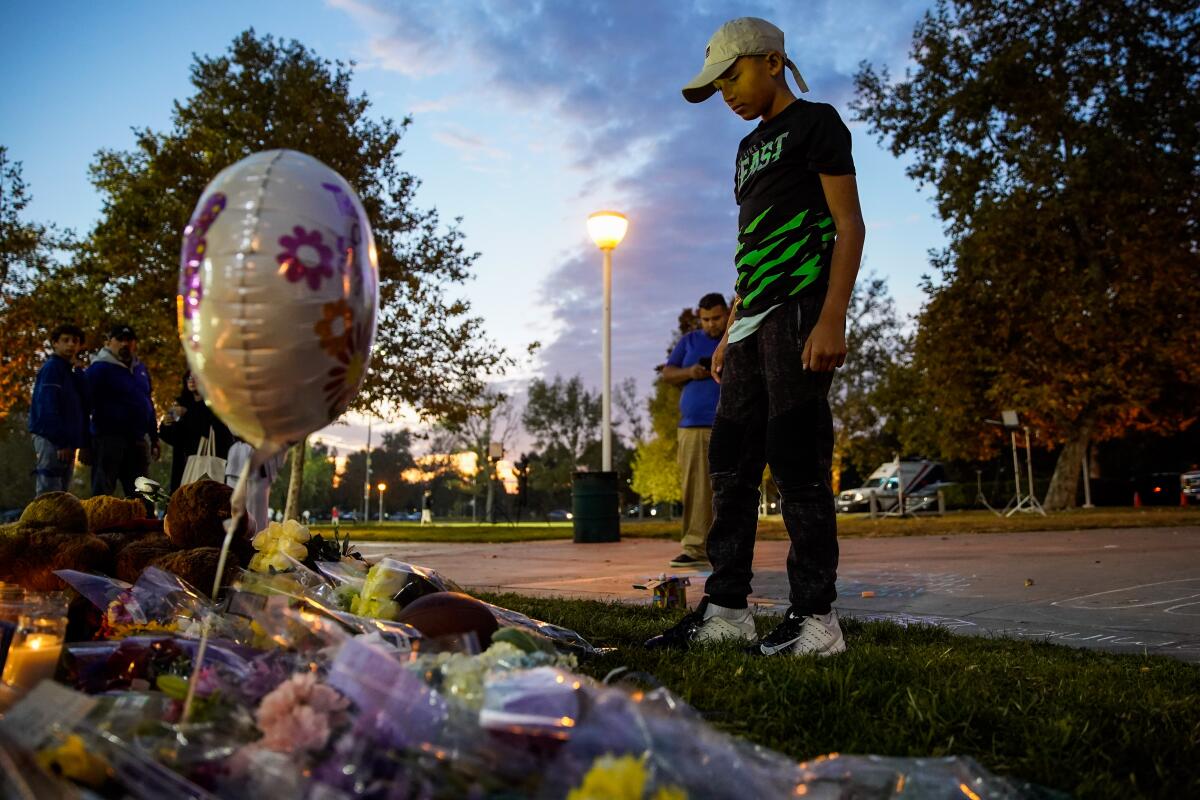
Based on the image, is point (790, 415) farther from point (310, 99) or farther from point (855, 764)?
point (310, 99)

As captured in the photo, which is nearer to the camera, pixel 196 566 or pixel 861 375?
pixel 196 566

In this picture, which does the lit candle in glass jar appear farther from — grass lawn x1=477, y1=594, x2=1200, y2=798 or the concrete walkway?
the concrete walkway

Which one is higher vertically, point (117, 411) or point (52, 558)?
point (117, 411)

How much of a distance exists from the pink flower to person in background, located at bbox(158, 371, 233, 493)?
579cm

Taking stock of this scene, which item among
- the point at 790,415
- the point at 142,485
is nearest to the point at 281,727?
the point at 790,415

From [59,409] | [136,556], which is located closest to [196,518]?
[136,556]

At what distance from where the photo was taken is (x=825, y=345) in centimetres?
262

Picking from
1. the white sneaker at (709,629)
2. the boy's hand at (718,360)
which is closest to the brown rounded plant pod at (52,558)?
the white sneaker at (709,629)

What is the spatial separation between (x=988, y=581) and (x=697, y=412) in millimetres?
2390

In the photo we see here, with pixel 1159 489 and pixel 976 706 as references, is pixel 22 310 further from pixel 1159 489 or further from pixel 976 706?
pixel 1159 489

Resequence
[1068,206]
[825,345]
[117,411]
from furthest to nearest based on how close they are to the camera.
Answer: [1068,206], [117,411], [825,345]

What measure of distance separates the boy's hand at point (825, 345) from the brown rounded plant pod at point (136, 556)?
2.31m

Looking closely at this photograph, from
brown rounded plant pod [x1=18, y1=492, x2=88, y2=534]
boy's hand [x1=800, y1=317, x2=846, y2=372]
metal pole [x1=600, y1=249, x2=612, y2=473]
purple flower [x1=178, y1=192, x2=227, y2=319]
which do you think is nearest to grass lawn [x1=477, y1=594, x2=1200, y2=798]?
boy's hand [x1=800, y1=317, x2=846, y2=372]

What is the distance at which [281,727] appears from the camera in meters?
1.23
